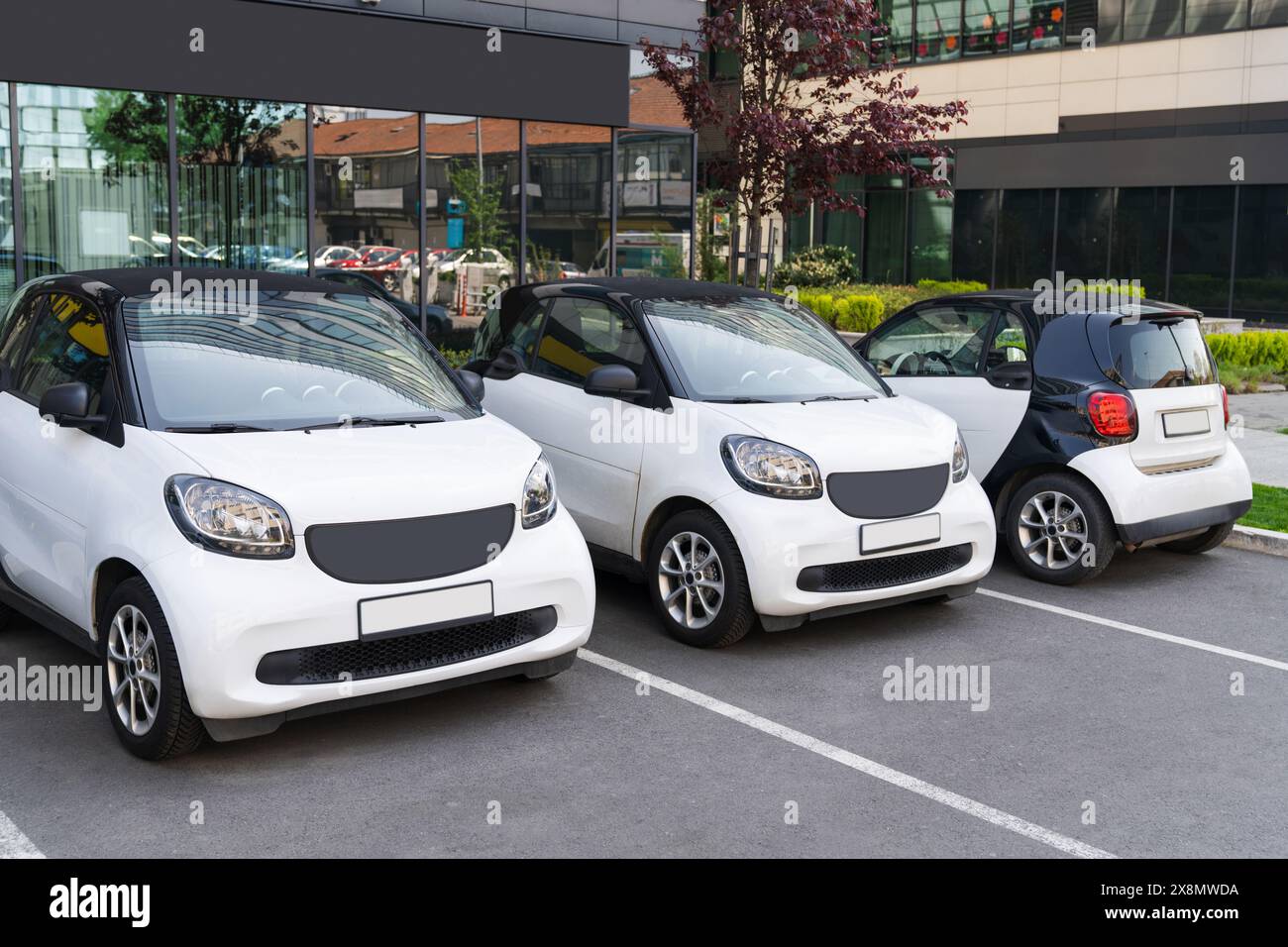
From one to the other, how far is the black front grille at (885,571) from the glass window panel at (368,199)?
32.4ft

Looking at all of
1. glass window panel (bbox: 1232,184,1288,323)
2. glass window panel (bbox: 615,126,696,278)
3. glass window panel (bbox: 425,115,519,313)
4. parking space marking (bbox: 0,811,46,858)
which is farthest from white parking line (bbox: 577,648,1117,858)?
glass window panel (bbox: 1232,184,1288,323)

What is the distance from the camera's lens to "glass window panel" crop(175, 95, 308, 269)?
13.5 meters

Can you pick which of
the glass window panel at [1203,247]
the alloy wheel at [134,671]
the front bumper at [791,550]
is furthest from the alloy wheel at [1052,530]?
the glass window panel at [1203,247]

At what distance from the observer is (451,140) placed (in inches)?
603

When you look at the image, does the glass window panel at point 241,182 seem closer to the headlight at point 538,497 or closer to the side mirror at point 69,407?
the side mirror at point 69,407

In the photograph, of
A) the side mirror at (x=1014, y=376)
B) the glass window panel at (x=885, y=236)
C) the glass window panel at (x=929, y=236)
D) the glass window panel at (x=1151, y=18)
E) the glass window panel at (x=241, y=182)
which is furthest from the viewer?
the glass window panel at (x=885, y=236)

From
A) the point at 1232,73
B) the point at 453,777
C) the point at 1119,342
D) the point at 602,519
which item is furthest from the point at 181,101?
the point at 1232,73

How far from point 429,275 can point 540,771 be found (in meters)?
11.5

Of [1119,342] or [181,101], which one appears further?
[181,101]

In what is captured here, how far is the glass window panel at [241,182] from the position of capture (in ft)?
44.4

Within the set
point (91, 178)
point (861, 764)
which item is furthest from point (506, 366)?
point (91, 178)

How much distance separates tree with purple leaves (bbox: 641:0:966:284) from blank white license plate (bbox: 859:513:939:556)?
8.18 meters

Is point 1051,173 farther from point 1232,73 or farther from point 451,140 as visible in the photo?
point 451,140

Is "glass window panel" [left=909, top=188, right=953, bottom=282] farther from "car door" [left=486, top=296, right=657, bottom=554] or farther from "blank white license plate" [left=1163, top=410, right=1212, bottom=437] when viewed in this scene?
"car door" [left=486, top=296, right=657, bottom=554]
